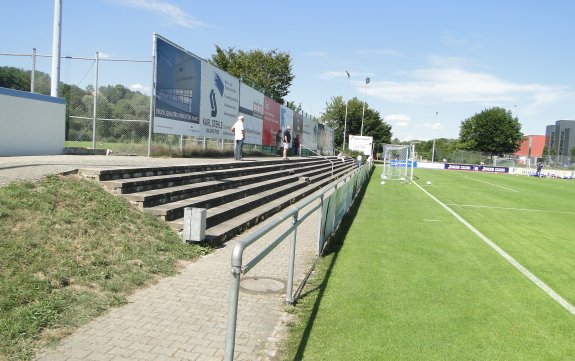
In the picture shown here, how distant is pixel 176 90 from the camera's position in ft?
52.3

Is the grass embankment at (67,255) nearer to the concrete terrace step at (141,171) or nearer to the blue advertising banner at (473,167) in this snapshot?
the concrete terrace step at (141,171)

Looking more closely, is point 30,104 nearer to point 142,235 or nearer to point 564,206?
point 142,235

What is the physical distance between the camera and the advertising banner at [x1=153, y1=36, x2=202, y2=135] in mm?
14984

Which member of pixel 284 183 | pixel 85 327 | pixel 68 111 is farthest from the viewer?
pixel 284 183

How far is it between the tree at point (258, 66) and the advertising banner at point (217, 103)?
1331 inches

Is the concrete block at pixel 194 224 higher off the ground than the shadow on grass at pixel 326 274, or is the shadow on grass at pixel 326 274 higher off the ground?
the concrete block at pixel 194 224

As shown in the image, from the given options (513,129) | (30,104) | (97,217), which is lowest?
(97,217)

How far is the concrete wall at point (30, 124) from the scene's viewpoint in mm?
11398

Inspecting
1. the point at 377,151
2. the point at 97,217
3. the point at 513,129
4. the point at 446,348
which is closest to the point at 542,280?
the point at 446,348

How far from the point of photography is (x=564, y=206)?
64.2 ft

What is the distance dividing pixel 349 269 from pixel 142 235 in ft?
10.7

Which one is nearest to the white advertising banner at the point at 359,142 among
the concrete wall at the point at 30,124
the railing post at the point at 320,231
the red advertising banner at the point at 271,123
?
the red advertising banner at the point at 271,123

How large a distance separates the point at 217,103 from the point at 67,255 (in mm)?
14902

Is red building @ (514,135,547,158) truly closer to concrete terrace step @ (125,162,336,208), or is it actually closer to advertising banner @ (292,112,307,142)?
advertising banner @ (292,112,307,142)
